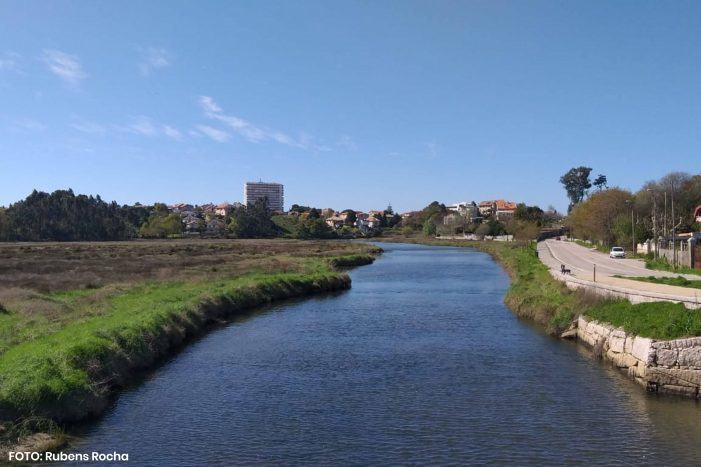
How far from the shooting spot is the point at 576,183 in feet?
641

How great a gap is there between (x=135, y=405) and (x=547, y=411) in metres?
13.7

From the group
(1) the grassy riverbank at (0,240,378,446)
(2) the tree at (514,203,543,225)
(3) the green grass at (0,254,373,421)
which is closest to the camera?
(3) the green grass at (0,254,373,421)

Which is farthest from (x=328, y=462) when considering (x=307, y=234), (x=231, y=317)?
(x=307, y=234)

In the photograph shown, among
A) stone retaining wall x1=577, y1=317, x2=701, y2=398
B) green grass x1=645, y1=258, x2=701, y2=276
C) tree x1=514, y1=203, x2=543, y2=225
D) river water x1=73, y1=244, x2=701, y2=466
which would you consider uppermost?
tree x1=514, y1=203, x2=543, y2=225

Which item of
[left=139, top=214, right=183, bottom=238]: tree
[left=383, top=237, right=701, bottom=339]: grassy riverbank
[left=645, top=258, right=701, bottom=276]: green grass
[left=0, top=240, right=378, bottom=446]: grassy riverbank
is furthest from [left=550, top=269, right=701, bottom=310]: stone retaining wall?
[left=139, top=214, right=183, bottom=238]: tree

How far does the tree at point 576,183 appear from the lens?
195m

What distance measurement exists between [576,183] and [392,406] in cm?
19001

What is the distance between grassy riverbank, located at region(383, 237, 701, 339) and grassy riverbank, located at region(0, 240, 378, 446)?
18.9 m

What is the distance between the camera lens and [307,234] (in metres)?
196

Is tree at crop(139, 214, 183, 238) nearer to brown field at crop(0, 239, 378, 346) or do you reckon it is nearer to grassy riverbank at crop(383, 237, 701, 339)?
brown field at crop(0, 239, 378, 346)

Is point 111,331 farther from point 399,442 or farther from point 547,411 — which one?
point 547,411

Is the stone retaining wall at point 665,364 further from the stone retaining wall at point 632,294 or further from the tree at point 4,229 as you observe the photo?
the tree at point 4,229

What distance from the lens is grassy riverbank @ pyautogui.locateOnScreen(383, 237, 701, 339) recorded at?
22953 millimetres

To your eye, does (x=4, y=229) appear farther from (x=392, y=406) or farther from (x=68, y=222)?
(x=392, y=406)
